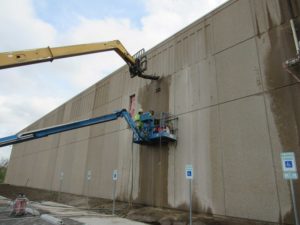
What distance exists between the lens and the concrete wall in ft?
31.8

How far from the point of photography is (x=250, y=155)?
10.2 meters

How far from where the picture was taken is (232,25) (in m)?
12.4

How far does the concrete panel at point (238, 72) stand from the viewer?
35.9ft

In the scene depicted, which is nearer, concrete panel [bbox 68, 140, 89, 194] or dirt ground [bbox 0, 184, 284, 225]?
dirt ground [bbox 0, 184, 284, 225]

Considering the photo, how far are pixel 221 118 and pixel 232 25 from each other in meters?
4.63

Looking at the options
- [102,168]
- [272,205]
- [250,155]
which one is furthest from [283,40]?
[102,168]

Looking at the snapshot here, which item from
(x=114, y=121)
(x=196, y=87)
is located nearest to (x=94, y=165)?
(x=114, y=121)

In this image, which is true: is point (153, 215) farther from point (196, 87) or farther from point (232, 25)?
point (232, 25)

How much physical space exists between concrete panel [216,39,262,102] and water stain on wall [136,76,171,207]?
3.94m

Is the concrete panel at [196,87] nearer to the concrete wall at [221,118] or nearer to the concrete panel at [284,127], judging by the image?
the concrete wall at [221,118]

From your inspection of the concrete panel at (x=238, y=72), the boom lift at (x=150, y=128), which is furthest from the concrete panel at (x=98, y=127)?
the concrete panel at (x=238, y=72)

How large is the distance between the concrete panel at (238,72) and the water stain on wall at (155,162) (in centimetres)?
394

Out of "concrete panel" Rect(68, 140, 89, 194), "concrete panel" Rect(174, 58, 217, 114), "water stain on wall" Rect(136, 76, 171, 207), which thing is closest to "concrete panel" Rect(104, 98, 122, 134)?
"water stain on wall" Rect(136, 76, 171, 207)

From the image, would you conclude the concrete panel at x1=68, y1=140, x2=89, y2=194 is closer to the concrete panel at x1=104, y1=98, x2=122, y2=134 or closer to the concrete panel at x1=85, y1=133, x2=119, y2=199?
the concrete panel at x1=85, y1=133, x2=119, y2=199
